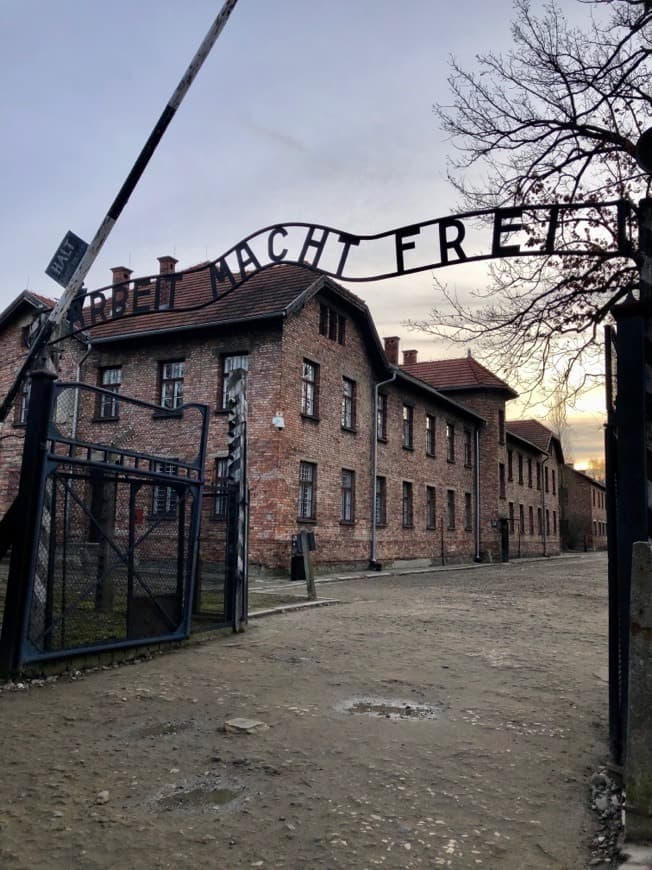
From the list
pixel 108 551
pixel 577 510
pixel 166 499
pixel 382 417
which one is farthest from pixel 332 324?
pixel 577 510

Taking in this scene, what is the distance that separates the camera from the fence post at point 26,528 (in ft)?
19.7

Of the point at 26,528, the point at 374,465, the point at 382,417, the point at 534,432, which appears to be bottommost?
the point at 26,528

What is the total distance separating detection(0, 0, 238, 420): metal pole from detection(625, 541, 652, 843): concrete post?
26.9ft

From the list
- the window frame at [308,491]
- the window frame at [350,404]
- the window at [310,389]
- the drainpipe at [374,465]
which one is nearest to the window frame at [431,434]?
the drainpipe at [374,465]

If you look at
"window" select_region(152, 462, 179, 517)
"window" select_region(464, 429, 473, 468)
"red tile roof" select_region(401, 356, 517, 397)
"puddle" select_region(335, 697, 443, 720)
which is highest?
"red tile roof" select_region(401, 356, 517, 397)

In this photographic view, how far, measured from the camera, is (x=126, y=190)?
942cm

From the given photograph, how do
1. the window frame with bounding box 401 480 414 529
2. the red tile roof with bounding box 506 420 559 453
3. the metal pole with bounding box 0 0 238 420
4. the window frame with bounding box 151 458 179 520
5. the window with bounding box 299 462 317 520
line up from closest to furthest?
the window frame with bounding box 151 458 179 520, the metal pole with bounding box 0 0 238 420, the window with bounding box 299 462 317 520, the window frame with bounding box 401 480 414 529, the red tile roof with bounding box 506 420 559 453

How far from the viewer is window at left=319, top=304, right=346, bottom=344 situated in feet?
72.3

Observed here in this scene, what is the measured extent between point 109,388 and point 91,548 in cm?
1647

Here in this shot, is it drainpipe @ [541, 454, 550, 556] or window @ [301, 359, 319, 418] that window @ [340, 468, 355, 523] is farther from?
drainpipe @ [541, 454, 550, 556]

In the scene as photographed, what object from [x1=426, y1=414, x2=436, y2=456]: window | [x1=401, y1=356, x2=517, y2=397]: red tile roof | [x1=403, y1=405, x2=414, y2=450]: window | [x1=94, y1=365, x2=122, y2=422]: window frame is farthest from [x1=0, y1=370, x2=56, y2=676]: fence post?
[x1=401, y1=356, x2=517, y2=397]: red tile roof

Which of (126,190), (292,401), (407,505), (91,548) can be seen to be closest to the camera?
(91,548)

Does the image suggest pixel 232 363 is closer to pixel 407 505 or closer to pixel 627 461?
pixel 407 505

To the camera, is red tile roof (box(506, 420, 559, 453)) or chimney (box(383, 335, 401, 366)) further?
red tile roof (box(506, 420, 559, 453))
